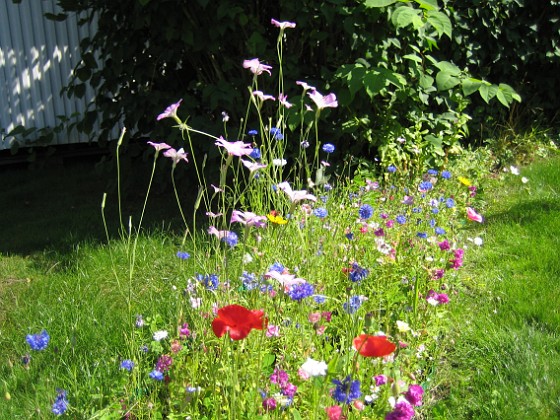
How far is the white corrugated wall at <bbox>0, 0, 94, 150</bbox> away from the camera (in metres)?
5.41

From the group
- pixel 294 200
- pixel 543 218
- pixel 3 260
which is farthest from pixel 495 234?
pixel 3 260

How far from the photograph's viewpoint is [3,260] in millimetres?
3311

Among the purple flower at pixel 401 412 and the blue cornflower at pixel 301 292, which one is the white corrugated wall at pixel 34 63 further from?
the purple flower at pixel 401 412

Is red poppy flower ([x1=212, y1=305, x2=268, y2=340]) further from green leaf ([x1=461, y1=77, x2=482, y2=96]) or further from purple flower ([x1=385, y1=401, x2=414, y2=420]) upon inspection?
green leaf ([x1=461, y1=77, x2=482, y2=96])

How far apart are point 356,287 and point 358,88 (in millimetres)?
1537

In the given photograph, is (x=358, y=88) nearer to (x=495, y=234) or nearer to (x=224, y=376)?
(x=495, y=234)

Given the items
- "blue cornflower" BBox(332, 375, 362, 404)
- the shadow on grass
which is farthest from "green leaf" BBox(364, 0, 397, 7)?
"blue cornflower" BBox(332, 375, 362, 404)

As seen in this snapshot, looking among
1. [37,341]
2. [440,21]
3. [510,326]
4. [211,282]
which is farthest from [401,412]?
[440,21]

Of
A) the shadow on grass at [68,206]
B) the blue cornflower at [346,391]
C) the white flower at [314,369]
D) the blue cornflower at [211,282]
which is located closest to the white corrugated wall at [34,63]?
the shadow on grass at [68,206]

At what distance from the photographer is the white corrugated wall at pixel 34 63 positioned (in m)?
5.41

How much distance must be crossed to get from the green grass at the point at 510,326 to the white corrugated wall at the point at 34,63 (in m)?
3.85

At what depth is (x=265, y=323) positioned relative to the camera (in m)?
1.58

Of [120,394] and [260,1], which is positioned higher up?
[260,1]

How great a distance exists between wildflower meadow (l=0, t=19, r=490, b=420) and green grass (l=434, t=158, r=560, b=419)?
10 centimetres
